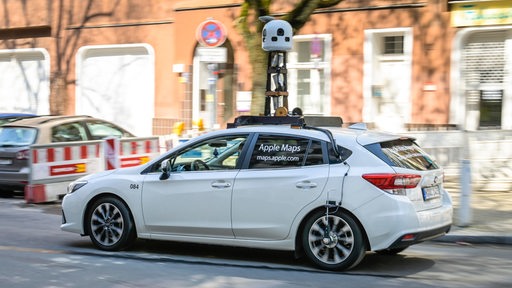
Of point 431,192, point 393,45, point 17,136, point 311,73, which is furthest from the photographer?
point 311,73

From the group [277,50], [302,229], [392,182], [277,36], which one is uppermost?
[277,36]

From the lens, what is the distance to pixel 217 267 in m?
7.39

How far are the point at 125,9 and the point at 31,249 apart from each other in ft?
46.6

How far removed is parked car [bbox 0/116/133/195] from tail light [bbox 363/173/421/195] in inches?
308

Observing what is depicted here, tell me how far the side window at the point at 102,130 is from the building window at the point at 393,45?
6907 mm

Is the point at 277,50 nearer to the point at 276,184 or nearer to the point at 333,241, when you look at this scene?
the point at 276,184

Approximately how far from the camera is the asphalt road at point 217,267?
6.74 metres

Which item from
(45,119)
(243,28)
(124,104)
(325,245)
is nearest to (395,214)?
(325,245)

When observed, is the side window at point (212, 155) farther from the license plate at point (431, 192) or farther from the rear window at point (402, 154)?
the license plate at point (431, 192)

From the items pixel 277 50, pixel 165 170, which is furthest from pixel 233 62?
pixel 165 170

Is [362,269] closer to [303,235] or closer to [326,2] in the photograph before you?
[303,235]

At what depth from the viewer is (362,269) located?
728 centimetres

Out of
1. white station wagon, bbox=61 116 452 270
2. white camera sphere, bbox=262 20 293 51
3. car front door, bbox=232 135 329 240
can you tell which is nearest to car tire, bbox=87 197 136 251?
white station wagon, bbox=61 116 452 270

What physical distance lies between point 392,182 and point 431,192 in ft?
2.09
